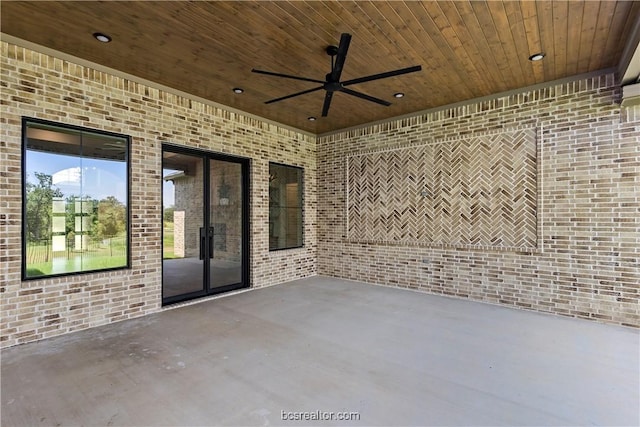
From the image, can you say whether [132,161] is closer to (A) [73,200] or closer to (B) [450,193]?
(A) [73,200]

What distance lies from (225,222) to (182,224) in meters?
0.85

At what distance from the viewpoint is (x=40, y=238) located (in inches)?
148

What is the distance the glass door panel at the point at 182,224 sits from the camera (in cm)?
498

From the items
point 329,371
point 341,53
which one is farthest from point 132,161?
point 329,371

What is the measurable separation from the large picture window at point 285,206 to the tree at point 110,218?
2822 millimetres

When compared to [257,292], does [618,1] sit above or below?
above

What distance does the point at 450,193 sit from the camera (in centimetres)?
562

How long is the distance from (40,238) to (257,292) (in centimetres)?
328

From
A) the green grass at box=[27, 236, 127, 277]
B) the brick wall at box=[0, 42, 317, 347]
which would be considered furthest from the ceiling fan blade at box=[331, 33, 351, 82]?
the green grass at box=[27, 236, 127, 277]

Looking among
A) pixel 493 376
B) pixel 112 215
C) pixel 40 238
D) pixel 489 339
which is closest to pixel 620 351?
pixel 489 339

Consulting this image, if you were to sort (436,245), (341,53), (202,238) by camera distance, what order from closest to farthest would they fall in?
(341,53)
(202,238)
(436,245)

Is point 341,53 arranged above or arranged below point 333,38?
below

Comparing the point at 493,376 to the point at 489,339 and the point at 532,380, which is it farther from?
the point at 489,339

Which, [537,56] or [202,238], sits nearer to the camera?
[537,56]
